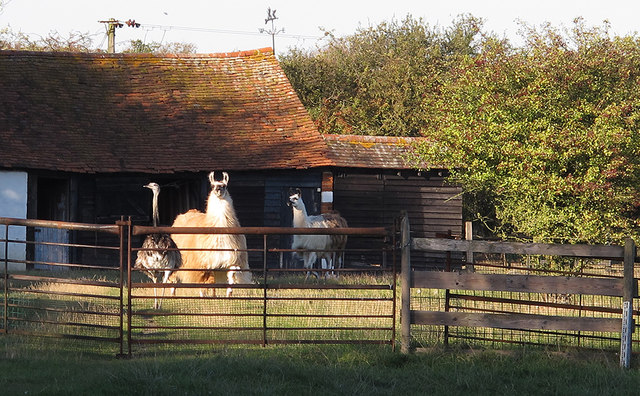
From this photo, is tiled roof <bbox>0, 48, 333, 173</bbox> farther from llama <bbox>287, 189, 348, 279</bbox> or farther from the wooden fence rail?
the wooden fence rail

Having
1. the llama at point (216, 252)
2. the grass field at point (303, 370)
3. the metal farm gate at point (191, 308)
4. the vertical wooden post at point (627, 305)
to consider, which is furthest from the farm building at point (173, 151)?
the vertical wooden post at point (627, 305)

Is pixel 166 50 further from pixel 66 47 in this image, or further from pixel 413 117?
pixel 413 117

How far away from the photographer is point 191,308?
46.1 ft

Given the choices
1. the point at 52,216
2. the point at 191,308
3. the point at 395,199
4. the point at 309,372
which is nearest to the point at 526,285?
the point at 309,372

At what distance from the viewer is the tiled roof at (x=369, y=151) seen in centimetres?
2480

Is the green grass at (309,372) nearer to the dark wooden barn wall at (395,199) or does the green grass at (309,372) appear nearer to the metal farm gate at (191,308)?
the metal farm gate at (191,308)

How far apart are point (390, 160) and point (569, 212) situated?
7625 millimetres

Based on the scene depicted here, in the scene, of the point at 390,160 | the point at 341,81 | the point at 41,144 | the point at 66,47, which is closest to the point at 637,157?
the point at 390,160

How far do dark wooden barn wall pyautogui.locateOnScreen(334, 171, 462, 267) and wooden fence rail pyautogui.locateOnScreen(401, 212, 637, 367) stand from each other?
51.2 feet

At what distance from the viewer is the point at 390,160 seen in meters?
25.2

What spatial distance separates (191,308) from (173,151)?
10310 mm

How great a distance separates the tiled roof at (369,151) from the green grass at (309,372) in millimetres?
14888

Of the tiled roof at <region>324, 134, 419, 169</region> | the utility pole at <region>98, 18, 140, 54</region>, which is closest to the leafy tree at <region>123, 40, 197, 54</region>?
the utility pole at <region>98, 18, 140, 54</region>

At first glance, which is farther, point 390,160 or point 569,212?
→ point 390,160
